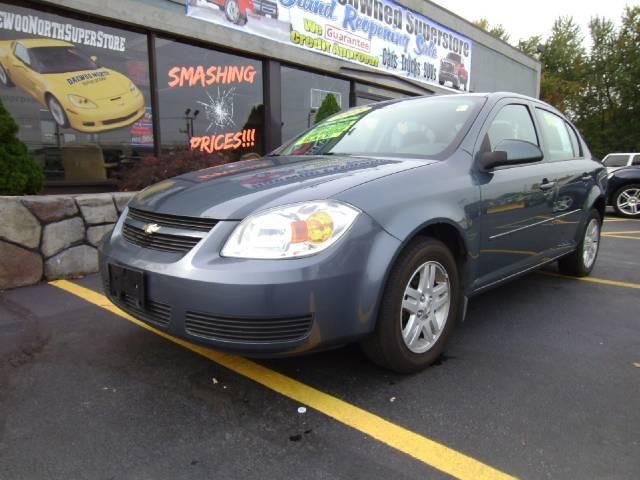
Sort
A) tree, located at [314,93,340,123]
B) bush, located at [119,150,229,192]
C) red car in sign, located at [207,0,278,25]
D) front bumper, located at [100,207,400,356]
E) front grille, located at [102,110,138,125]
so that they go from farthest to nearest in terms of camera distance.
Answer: tree, located at [314,93,340,123] < red car in sign, located at [207,0,278,25] < front grille, located at [102,110,138,125] < bush, located at [119,150,229,192] < front bumper, located at [100,207,400,356]

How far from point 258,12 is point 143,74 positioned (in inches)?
93.8

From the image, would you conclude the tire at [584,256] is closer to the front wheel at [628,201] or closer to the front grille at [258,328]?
the front grille at [258,328]

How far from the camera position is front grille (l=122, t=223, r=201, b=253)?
222 cm

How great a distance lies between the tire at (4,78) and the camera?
586 centimetres

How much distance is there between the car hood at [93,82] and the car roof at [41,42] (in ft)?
1.15

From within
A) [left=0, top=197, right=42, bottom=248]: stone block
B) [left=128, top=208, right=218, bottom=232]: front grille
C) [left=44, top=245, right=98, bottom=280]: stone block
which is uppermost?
[left=128, top=208, right=218, bottom=232]: front grille

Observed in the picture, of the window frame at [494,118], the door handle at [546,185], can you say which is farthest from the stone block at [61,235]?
the door handle at [546,185]

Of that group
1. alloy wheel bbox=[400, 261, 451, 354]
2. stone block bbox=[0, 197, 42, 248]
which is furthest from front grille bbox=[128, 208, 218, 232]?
stone block bbox=[0, 197, 42, 248]

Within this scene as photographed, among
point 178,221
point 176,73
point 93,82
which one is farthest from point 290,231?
point 176,73

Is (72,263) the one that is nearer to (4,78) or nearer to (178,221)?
(178,221)

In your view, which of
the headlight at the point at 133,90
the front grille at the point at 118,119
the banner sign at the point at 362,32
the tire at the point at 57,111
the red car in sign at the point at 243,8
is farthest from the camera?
the banner sign at the point at 362,32

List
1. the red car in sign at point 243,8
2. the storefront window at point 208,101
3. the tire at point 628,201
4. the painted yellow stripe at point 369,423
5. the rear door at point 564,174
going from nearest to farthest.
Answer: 1. the painted yellow stripe at point 369,423
2. the rear door at point 564,174
3. the storefront window at point 208,101
4. the red car in sign at point 243,8
5. the tire at point 628,201

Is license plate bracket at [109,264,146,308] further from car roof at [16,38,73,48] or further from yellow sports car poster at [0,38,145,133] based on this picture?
car roof at [16,38,73,48]

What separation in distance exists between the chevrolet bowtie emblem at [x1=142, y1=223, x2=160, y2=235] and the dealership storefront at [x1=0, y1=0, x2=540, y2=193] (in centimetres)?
372
